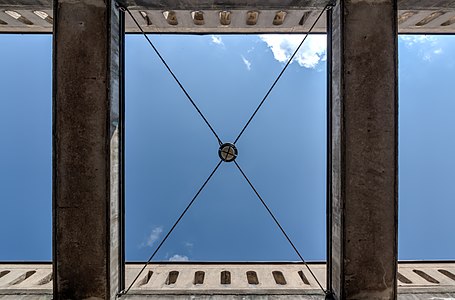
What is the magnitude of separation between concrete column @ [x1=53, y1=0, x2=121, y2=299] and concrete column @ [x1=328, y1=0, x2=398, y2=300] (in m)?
5.10

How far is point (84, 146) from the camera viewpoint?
7.76 m

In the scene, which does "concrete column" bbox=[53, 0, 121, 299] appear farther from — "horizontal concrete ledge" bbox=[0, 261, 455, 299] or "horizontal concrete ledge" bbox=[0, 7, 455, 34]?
"horizontal concrete ledge" bbox=[0, 261, 455, 299]

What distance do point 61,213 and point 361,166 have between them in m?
6.71

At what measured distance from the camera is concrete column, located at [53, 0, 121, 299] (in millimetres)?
7656

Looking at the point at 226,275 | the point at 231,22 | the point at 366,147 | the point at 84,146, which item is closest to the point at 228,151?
the point at 366,147

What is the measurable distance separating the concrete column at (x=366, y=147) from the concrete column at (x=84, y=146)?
5098 millimetres

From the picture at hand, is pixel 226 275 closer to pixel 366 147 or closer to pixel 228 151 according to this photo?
pixel 228 151

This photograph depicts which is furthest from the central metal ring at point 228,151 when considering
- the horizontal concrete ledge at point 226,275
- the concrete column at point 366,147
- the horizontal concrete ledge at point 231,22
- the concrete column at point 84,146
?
the horizontal concrete ledge at point 226,275

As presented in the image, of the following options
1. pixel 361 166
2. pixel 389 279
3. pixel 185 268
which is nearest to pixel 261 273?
pixel 185 268

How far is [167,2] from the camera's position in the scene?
327 inches

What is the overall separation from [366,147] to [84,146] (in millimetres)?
6188

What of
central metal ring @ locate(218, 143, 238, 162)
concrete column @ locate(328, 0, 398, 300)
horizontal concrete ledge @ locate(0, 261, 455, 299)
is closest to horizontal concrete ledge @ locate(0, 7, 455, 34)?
concrete column @ locate(328, 0, 398, 300)

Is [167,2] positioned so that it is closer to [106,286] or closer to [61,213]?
[61,213]

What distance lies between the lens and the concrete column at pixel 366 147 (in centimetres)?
772
